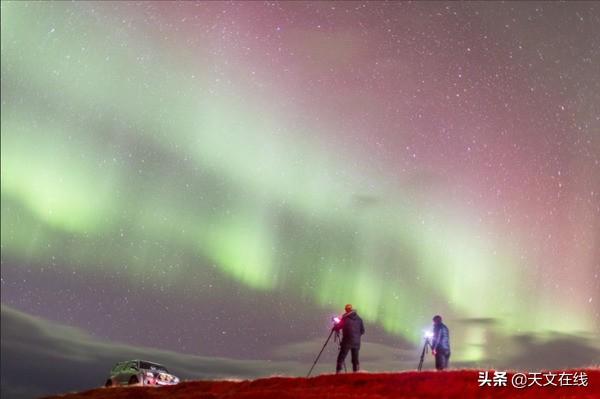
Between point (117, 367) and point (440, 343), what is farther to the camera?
point (117, 367)

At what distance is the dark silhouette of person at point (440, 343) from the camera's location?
22.3 metres

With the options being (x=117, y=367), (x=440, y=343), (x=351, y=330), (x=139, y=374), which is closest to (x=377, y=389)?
(x=351, y=330)

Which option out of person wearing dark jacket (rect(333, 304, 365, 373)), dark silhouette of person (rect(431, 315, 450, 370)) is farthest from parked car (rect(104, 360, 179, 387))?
dark silhouette of person (rect(431, 315, 450, 370))

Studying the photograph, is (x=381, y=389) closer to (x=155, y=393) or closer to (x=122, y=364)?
(x=155, y=393)

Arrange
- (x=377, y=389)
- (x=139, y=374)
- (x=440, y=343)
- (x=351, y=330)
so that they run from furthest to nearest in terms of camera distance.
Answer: (x=139, y=374) → (x=440, y=343) → (x=351, y=330) → (x=377, y=389)

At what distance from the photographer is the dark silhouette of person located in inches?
880

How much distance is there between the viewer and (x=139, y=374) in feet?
99.9

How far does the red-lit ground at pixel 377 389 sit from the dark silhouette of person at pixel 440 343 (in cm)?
405

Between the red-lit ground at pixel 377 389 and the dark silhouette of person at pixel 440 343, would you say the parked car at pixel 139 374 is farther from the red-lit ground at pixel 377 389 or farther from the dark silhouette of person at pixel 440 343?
the dark silhouette of person at pixel 440 343

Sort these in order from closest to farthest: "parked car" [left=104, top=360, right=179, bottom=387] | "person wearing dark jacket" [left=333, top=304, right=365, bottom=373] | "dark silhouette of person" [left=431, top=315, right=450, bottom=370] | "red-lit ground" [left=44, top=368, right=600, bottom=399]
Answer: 1. "red-lit ground" [left=44, top=368, right=600, bottom=399]
2. "person wearing dark jacket" [left=333, top=304, right=365, bottom=373]
3. "dark silhouette of person" [left=431, top=315, right=450, bottom=370]
4. "parked car" [left=104, top=360, right=179, bottom=387]

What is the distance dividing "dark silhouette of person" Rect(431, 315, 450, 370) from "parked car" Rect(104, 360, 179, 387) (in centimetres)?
1363

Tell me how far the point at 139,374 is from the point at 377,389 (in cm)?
1664

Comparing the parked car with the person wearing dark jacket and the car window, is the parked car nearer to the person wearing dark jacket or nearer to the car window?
the car window

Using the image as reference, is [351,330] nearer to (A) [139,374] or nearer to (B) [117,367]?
(A) [139,374]
